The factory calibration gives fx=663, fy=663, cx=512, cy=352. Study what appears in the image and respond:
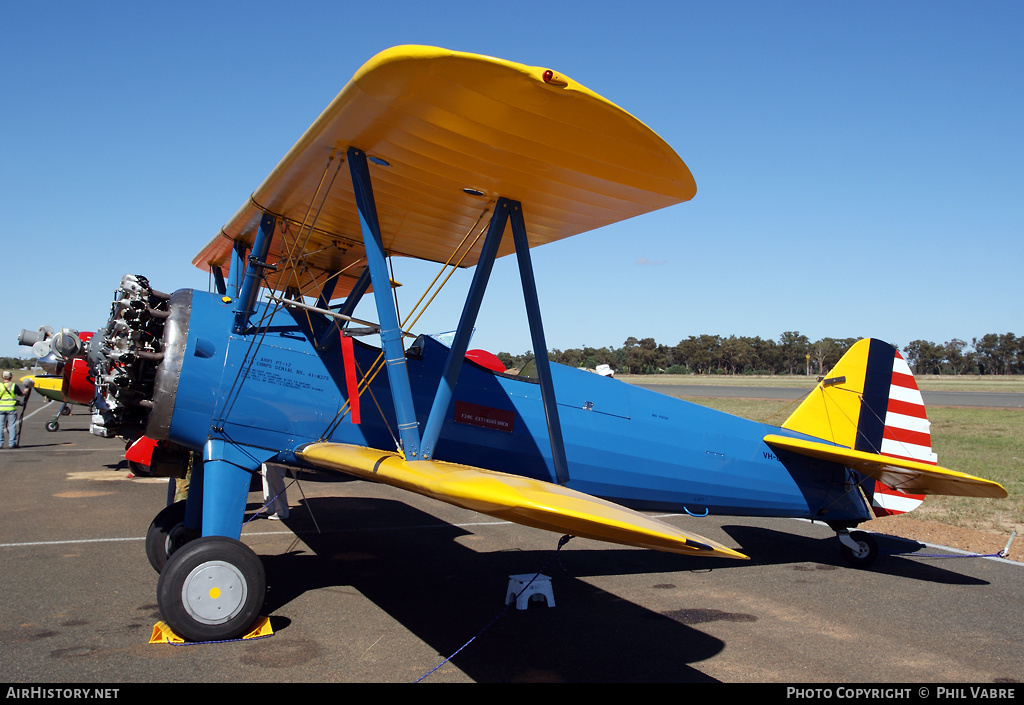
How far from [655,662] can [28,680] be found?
3.43m

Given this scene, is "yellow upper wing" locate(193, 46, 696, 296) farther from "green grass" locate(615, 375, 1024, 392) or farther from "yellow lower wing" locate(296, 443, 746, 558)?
"green grass" locate(615, 375, 1024, 392)

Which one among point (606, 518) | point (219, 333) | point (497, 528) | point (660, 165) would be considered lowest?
point (497, 528)

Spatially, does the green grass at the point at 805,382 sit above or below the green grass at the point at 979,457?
above

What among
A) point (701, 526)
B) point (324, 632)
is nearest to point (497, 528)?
point (701, 526)

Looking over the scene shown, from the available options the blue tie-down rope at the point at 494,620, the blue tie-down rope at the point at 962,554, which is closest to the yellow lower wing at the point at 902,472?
the blue tie-down rope at the point at 962,554

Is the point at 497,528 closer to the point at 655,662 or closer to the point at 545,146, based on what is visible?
the point at 655,662

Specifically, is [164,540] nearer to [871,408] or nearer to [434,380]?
[434,380]

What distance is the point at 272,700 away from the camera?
11.1ft

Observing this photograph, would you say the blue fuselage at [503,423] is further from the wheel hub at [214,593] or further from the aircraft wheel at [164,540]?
the aircraft wheel at [164,540]

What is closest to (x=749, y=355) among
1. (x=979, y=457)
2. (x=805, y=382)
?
(x=805, y=382)

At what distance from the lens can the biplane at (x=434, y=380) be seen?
11.6 feet

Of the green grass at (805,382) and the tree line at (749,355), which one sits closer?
the green grass at (805,382)

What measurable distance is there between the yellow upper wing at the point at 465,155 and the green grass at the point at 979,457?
5.23 meters

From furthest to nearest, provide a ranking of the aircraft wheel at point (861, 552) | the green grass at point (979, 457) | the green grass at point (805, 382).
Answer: the green grass at point (805, 382), the green grass at point (979, 457), the aircraft wheel at point (861, 552)
